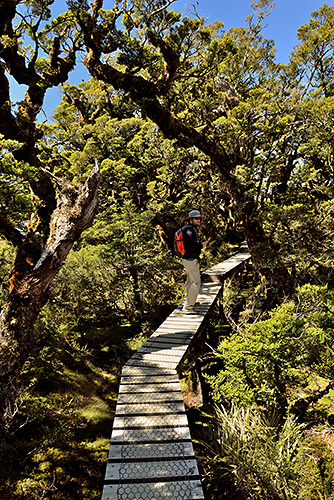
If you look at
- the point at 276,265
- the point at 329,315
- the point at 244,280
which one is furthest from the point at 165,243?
the point at 329,315

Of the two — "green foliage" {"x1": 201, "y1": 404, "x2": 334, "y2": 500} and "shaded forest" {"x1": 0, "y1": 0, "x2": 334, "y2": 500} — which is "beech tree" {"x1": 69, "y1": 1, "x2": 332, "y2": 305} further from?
"green foliage" {"x1": 201, "y1": 404, "x2": 334, "y2": 500}

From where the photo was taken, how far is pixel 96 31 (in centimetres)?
895

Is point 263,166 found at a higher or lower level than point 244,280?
higher

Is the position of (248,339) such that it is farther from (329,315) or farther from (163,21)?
(163,21)

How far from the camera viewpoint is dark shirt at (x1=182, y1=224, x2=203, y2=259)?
19.1ft

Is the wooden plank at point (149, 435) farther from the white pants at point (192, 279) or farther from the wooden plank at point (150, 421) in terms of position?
the white pants at point (192, 279)

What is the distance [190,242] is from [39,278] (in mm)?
3449

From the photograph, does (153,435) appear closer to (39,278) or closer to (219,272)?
(39,278)

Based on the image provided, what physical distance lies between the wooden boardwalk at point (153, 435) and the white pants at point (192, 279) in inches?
56.4

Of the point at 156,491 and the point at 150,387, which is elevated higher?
the point at 150,387

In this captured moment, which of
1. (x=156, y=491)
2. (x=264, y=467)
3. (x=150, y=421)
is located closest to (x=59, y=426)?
(x=150, y=421)

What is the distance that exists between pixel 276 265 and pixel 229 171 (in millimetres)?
3838

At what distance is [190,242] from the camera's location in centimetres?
587

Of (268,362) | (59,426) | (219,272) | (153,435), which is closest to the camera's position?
(153,435)
